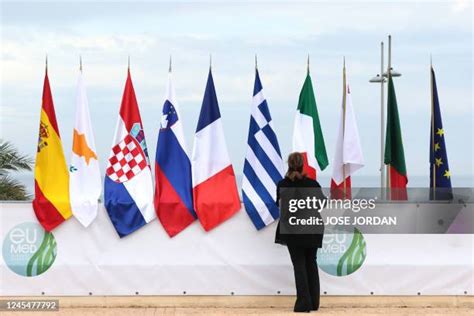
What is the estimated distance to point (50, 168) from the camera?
1060cm

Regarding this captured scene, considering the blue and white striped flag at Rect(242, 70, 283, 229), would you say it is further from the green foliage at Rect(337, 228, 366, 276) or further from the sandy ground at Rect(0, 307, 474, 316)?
the sandy ground at Rect(0, 307, 474, 316)

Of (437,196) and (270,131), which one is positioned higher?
(270,131)

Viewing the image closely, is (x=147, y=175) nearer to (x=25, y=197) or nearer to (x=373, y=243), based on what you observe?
(x=373, y=243)

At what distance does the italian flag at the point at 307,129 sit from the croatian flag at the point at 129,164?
6.19 feet

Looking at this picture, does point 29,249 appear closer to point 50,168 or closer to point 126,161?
point 50,168

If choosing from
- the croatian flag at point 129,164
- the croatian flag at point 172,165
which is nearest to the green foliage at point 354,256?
the croatian flag at point 172,165

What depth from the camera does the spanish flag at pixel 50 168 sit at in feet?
34.1

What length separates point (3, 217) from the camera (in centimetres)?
1033

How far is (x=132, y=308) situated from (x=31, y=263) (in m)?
1.23

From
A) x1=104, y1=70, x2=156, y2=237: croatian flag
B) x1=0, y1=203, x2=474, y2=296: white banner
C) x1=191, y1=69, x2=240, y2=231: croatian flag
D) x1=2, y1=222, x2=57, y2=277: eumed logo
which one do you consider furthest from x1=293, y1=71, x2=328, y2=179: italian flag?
x1=2, y1=222, x2=57, y2=277: eumed logo

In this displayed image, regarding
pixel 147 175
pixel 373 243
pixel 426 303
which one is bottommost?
pixel 426 303

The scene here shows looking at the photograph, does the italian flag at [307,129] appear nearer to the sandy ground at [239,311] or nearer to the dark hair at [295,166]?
the dark hair at [295,166]

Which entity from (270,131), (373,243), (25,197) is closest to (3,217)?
(270,131)

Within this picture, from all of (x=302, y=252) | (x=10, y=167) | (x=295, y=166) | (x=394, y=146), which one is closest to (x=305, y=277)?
(x=302, y=252)
